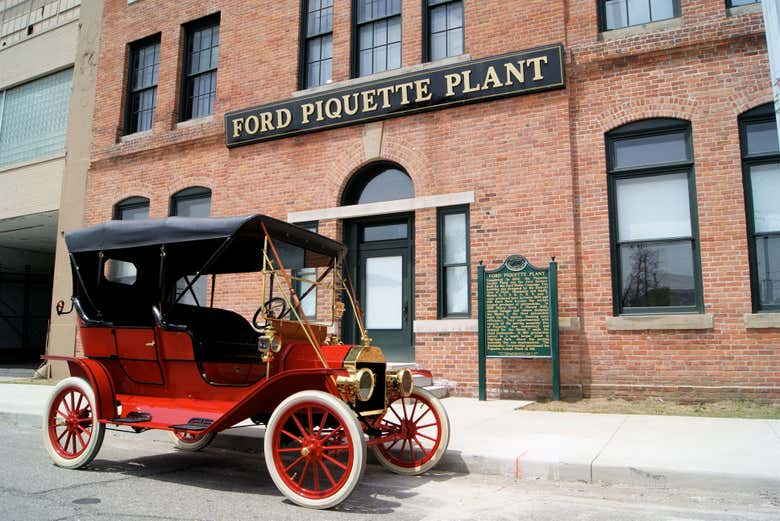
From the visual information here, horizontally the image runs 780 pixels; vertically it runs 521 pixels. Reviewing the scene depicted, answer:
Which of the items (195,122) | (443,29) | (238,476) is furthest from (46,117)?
(238,476)

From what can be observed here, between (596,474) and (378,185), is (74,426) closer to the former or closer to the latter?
(596,474)

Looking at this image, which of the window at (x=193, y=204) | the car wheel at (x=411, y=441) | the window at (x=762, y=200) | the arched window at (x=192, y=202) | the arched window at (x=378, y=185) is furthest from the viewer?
the arched window at (x=192, y=202)

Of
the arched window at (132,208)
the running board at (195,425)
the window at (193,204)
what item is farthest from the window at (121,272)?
the running board at (195,425)

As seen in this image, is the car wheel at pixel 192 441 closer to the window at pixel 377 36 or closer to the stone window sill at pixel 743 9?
the window at pixel 377 36

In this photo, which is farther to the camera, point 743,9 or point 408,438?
point 743,9

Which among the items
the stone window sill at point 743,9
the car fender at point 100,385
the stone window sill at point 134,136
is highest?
the stone window sill at point 743,9

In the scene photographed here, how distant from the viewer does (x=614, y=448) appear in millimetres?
5871

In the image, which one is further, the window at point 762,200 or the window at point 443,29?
the window at point 443,29

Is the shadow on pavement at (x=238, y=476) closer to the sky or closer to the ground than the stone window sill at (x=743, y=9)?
closer to the ground

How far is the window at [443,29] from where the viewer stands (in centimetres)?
1135

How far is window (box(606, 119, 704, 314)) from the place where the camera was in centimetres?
920

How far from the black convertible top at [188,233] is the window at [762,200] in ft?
20.2

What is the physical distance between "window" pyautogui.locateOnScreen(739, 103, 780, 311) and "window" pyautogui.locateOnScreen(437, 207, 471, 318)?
422 centimetres

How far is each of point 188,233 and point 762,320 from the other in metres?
7.59
